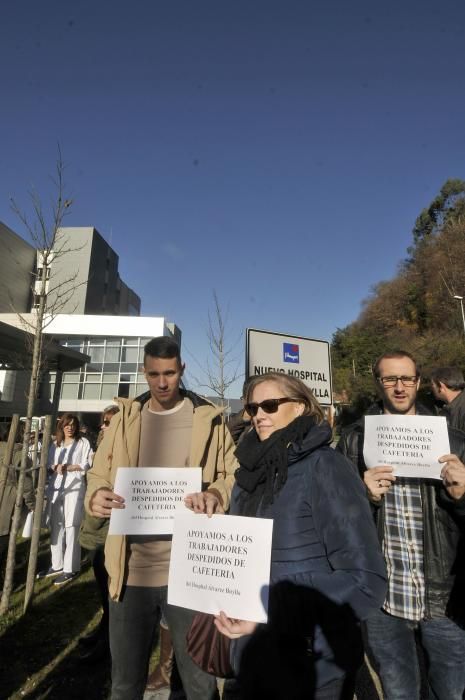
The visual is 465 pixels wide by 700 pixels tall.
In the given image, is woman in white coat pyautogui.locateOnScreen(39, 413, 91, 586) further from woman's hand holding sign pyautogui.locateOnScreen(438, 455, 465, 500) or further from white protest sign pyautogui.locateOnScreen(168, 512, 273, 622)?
woman's hand holding sign pyautogui.locateOnScreen(438, 455, 465, 500)

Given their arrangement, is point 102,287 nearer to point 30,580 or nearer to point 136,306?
point 136,306

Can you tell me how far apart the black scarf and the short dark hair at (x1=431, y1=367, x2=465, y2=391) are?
9.83ft

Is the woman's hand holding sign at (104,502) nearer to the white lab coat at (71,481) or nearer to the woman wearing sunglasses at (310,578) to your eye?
the woman wearing sunglasses at (310,578)

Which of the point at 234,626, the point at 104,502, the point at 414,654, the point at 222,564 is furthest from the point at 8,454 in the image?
the point at 414,654

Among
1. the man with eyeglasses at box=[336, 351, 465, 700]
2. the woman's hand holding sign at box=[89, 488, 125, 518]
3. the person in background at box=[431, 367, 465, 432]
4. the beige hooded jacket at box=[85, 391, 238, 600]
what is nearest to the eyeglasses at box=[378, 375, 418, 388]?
the man with eyeglasses at box=[336, 351, 465, 700]

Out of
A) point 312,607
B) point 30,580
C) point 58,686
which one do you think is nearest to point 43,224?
point 30,580

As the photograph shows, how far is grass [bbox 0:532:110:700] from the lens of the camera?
3.18 metres

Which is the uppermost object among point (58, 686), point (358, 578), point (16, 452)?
point (16, 452)

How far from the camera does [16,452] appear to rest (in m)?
5.36

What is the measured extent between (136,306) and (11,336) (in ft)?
152

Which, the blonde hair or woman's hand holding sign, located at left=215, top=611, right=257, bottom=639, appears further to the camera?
the blonde hair

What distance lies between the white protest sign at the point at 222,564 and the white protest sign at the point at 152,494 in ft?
0.96

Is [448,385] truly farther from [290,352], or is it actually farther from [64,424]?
[64,424]

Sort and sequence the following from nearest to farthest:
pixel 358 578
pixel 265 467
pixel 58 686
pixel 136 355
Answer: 1. pixel 358 578
2. pixel 265 467
3. pixel 58 686
4. pixel 136 355
